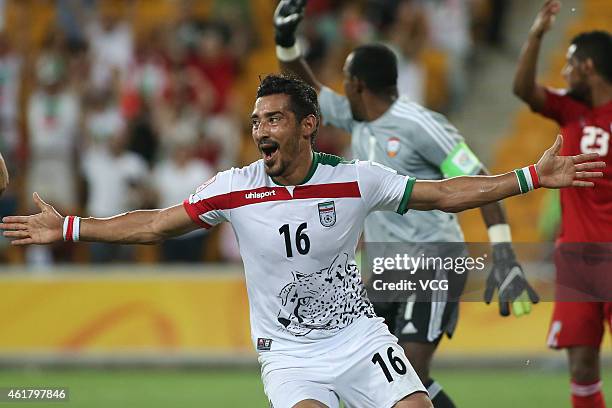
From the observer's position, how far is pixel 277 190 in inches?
262

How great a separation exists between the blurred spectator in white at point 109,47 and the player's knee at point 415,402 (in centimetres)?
1015

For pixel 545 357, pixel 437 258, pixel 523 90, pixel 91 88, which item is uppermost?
pixel 91 88

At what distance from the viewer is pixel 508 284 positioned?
7.58 meters

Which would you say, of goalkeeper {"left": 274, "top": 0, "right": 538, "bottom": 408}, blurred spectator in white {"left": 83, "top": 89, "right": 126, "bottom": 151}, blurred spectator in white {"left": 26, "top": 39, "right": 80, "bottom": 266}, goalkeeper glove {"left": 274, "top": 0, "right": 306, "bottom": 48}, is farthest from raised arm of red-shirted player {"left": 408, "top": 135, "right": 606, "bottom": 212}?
blurred spectator in white {"left": 26, "top": 39, "right": 80, "bottom": 266}

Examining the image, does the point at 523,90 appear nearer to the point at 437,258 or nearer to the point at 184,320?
the point at 437,258

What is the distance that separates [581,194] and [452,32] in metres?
8.45

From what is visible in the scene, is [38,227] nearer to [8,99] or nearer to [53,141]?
[53,141]

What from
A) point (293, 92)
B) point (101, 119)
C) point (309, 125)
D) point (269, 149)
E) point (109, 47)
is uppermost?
point (109, 47)

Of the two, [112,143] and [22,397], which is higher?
[112,143]

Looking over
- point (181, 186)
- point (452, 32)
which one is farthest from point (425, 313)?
point (452, 32)

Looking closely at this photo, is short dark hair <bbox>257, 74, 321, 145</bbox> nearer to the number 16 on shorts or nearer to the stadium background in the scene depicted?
the number 16 on shorts

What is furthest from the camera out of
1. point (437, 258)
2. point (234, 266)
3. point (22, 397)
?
point (234, 266)

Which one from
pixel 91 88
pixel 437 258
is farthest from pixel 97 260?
pixel 437 258

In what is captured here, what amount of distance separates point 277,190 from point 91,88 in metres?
9.52
